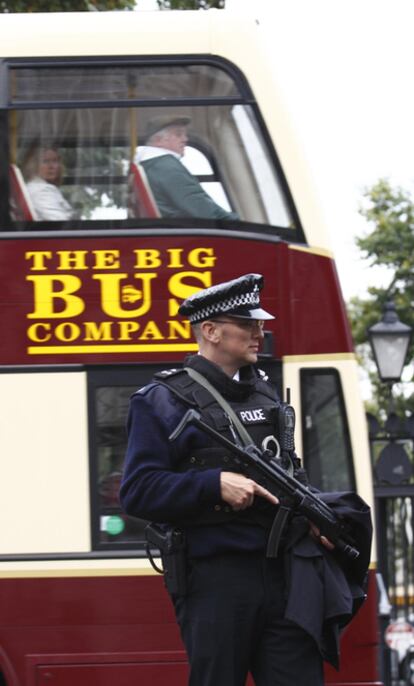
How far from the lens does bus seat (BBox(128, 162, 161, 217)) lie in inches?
282

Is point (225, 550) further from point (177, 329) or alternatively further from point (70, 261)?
point (70, 261)

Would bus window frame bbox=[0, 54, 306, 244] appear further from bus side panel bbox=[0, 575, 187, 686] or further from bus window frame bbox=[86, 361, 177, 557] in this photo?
bus side panel bbox=[0, 575, 187, 686]

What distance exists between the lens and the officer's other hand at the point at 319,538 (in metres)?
4.63

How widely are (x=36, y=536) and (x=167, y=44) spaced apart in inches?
98.3

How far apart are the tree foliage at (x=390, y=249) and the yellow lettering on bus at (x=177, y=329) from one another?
1734cm

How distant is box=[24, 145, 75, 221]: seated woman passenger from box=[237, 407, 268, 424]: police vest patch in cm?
269

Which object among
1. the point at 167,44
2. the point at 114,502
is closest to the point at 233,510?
the point at 114,502

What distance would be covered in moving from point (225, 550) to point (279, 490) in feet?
0.84

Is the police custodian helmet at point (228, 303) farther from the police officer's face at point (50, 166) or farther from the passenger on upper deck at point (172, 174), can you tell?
the police officer's face at point (50, 166)

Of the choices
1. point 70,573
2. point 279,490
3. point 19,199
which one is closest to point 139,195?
point 19,199

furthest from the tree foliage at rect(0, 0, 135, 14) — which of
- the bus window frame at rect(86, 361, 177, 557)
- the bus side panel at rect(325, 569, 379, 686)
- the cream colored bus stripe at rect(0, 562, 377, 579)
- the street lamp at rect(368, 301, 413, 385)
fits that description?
the bus side panel at rect(325, 569, 379, 686)

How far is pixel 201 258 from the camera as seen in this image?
707 cm

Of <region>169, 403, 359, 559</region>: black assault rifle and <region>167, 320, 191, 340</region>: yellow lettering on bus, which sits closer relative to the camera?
<region>169, 403, 359, 559</region>: black assault rifle

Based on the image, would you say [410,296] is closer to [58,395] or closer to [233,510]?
[58,395]
